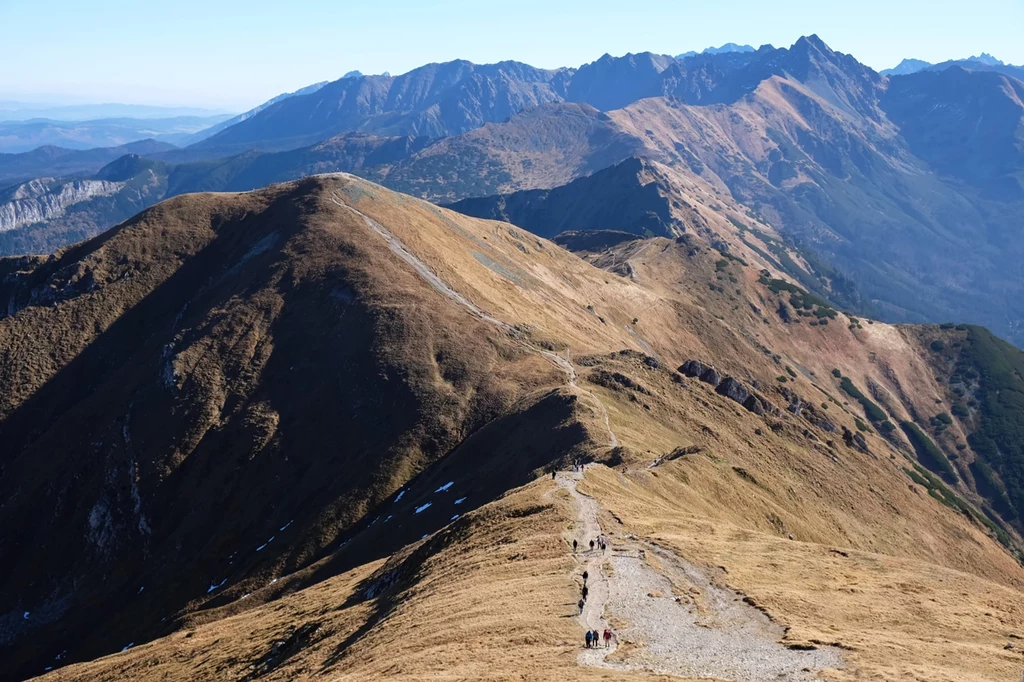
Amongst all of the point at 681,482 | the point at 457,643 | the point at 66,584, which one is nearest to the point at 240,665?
the point at 457,643

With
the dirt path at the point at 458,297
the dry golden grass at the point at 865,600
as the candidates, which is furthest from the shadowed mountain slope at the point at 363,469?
the dirt path at the point at 458,297

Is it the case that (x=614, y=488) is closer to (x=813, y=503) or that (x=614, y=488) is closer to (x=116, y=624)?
(x=813, y=503)

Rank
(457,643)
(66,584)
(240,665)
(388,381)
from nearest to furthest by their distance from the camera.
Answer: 1. (457,643)
2. (240,665)
3. (66,584)
4. (388,381)

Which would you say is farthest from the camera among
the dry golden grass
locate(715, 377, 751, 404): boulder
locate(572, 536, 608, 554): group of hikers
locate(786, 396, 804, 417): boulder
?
locate(786, 396, 804, 417): boulder

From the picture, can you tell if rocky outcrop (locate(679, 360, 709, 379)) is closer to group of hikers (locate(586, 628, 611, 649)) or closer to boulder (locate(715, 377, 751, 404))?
boulder (locate(715, 377, 751, 404))

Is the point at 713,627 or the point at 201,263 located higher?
the point at 201,263

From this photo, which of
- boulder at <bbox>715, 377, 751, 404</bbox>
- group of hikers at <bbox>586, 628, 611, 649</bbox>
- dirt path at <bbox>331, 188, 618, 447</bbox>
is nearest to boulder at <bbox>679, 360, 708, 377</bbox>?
boulder at <bbox>715, 377, 751, 404</bbox>

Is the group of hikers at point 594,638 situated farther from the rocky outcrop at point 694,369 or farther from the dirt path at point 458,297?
the rocky outcrop at point 694,369
